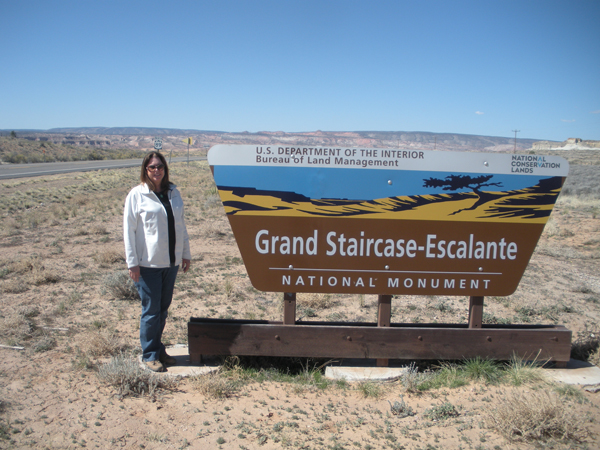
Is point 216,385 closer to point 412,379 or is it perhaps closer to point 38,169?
point 412,379

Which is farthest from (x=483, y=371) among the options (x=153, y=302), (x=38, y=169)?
(x=38, y=169)

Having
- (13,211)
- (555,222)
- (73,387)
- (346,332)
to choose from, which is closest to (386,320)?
(346,332)

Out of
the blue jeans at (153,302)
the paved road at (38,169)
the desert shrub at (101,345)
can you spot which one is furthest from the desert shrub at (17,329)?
the paved road at (38,169)

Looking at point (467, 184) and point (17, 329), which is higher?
point (467, 184)

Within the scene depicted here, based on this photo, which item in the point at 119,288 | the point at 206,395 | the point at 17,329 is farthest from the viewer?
the point at 119,288

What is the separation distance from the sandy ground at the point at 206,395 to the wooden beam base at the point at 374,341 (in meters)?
0.29

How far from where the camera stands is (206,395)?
315 centimetres

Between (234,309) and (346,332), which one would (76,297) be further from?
(346,332)

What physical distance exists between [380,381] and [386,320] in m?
0.51

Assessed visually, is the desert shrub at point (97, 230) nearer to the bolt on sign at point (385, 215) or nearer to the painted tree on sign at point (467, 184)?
the bolt on sign at point (385, 215)

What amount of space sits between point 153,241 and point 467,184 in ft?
8.65

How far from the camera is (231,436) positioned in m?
2.73

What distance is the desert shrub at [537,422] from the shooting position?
2660 mm

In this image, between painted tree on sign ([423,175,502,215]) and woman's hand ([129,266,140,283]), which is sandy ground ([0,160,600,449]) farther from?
painted tree on sign ([423,175,502,215])
